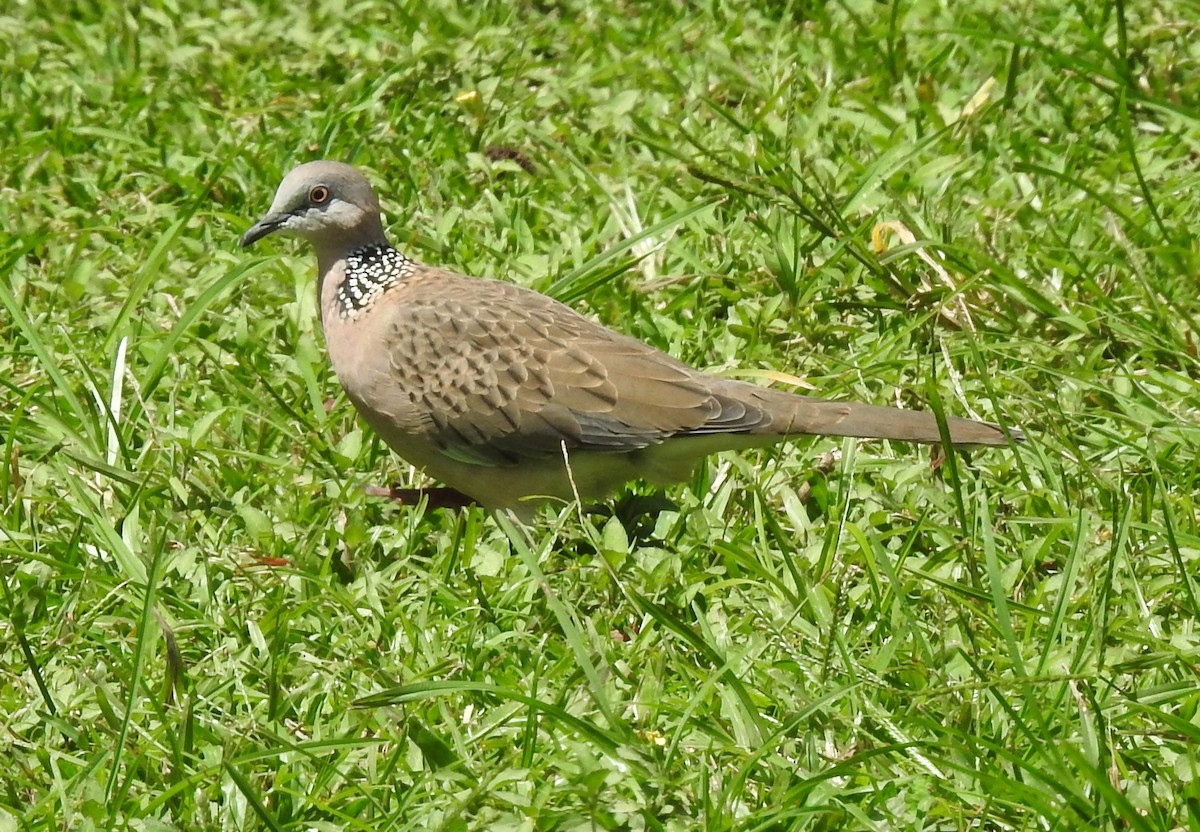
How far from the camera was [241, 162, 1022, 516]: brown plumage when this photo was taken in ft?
15.6

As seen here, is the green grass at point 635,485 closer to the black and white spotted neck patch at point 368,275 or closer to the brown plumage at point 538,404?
the brown plumage at point 538,404

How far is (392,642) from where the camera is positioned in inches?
166

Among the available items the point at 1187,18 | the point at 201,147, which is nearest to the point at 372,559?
the point at 201,147

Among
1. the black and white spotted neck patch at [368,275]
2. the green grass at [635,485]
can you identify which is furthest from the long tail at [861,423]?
the black and white spotted neck patch at [368,275]

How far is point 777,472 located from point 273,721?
1.91 meters

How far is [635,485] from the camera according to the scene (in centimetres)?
533

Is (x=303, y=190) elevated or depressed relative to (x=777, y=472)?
elevated

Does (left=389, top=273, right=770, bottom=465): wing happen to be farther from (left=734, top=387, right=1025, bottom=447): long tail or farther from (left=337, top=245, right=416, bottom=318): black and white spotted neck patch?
(left=337, top=245, right=416, bottom=318): black and white spotted neck patch

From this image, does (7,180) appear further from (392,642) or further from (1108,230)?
(1108,230)

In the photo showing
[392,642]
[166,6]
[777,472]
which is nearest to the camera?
[392,642]

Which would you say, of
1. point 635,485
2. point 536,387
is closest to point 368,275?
point 536,387

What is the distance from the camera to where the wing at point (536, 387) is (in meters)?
4.76

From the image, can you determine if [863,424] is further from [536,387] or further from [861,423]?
[536,387]

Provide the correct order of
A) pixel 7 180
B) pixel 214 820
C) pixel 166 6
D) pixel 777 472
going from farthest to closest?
pixel 166 6 → pixel 7 180 → pixel 777 472 → pixel 214 820
